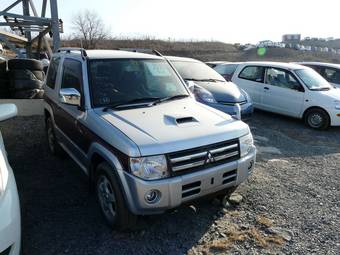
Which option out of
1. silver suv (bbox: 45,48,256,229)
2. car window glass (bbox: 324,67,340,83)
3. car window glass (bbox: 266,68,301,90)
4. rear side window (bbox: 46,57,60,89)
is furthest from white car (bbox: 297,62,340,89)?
rear side window (bbox: 46,57,60,89)

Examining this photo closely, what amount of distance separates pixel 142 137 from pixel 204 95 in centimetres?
372

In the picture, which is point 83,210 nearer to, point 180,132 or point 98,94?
point 98,94

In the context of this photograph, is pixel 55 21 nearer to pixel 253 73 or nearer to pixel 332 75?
pixel 253 73

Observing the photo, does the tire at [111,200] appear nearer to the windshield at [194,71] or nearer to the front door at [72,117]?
the front door at [72,117]

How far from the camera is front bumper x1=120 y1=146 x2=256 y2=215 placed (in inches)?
98.0

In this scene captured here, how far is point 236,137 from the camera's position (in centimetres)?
299

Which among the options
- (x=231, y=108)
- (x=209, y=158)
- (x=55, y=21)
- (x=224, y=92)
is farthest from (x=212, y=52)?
(x=209, y=158)

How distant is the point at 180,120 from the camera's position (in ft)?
9.95

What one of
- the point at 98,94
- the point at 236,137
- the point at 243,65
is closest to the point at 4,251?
the point at 98,94

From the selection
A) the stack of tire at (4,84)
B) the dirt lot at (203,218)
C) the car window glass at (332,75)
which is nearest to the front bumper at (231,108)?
the dirt lot at (203,218)

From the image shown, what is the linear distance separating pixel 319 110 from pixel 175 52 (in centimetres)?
3589

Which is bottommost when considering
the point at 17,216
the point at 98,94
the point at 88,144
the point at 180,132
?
the point at 17,216

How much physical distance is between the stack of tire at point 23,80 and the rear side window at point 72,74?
4.41 metres

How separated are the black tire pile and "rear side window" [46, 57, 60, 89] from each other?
11.1 feet
